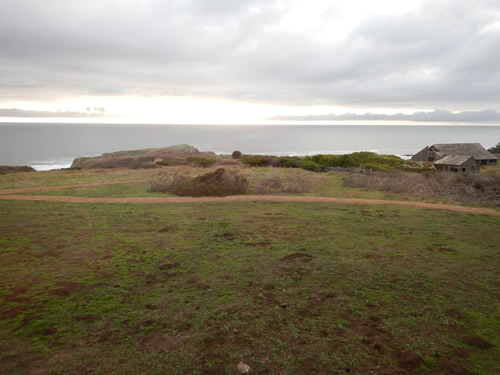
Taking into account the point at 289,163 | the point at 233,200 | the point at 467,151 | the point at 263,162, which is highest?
the point at 467,151

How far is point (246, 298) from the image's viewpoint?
→ 22.6ft

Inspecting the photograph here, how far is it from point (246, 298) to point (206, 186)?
52.1 feet

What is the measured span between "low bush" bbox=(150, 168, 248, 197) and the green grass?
8.77 m

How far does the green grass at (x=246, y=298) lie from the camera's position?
16.3ft

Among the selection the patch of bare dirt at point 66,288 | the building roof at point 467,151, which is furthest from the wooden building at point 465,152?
the patch of bare dirt at point 66,288

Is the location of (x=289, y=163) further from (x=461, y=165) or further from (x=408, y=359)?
(x=408, y=359)

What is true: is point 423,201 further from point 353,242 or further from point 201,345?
point 201,345

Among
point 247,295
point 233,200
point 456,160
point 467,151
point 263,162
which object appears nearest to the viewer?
point 247,295

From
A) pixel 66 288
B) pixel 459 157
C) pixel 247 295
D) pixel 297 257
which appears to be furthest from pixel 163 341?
pixel 459 157

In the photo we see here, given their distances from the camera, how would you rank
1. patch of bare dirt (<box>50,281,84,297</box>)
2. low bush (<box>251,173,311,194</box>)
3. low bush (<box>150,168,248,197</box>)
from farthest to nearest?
low bush (<box>251,173,311,194</box>), low bush (<box>150,168,248,197</box>), patch of bare dirt (<box>50,281,84,297</box>)

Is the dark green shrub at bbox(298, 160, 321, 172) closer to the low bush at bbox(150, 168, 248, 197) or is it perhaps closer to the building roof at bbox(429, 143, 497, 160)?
the low bush at bbox(150, 168, 248, 197)

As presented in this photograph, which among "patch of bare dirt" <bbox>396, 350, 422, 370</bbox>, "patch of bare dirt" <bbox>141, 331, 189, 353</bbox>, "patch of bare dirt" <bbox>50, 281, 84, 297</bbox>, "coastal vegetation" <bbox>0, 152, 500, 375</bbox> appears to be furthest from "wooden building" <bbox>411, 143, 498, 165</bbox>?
"patch of bare dirt" <bbox>50, 281, 84, 297</bbox>

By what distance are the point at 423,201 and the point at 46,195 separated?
23.8 metres

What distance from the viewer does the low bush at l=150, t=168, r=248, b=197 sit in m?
21.8
